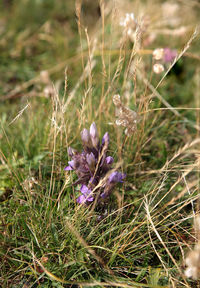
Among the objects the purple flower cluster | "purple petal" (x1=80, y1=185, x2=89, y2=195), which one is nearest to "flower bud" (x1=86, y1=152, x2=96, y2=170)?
the purple flower cluster

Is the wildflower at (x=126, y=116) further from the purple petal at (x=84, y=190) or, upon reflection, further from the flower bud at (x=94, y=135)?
the purple petal at (x=84, y=190)

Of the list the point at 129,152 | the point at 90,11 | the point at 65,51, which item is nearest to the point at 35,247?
the point at 129,152

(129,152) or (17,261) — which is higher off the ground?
(129,152)

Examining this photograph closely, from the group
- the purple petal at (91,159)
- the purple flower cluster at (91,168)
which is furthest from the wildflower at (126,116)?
the purple petal at (91,159)

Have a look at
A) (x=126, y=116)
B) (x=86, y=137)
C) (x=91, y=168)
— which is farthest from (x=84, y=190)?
(x=126, y=116)

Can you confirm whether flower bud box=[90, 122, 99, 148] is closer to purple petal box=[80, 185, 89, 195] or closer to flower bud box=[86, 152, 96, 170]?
flower bud box=[86, 152, 96, 170]

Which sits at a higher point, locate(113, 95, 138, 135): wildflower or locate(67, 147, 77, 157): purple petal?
locate(113, 95, 138, 135): wildflower

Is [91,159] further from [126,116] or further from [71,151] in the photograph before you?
[126,116]

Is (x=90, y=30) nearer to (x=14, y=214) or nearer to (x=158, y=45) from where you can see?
(x=158, y=45)
